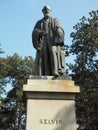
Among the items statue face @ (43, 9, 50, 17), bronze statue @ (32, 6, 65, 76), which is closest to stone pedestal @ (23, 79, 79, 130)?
bronze statue @ (32, 6, 65, 76)

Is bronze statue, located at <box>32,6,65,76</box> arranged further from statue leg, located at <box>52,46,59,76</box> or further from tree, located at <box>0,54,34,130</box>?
tree, located at <box>0,54,34,130</box>

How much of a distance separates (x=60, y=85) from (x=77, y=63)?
17.2 m

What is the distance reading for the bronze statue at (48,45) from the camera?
36.6 feet

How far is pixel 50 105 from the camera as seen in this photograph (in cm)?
1025

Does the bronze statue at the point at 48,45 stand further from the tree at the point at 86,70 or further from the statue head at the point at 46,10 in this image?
the tree at the point at 86,70

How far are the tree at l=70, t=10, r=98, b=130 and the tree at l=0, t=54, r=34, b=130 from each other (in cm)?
1492

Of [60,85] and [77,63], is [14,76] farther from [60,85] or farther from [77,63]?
[60,85]

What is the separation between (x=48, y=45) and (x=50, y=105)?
2.27 meters

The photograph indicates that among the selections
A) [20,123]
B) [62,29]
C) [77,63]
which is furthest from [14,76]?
[62,29]

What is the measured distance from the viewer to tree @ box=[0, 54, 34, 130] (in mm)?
42172

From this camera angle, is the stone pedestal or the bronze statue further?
the bronze statue

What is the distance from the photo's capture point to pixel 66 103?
33.9 feet

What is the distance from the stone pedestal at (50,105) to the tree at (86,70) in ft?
49.0

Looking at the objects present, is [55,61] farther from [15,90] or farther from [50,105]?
[15,90]
